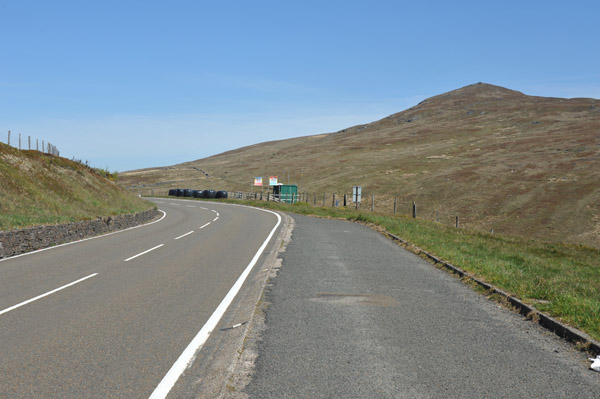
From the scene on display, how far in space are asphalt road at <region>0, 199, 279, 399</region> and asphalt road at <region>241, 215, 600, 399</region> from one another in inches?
45.3

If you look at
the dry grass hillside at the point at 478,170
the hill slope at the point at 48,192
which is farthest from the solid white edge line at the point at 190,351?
the dry grass hillside at the point at 478,170

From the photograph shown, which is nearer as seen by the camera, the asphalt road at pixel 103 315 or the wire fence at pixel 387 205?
the asphalt road at pixel 103 315

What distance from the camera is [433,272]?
1237 centimetres

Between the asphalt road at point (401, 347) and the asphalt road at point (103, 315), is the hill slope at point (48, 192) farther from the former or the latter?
the asphalt road at point (401, 347)

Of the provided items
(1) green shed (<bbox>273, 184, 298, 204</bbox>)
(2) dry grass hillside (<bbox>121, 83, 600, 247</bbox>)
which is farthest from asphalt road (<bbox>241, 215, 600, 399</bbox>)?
(1) green shed (<bbox>273, 184, 298, 204</bbox>)

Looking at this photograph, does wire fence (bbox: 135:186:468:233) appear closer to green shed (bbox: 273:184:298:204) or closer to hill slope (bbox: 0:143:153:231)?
green shed (bbox: 273:184:298:204)

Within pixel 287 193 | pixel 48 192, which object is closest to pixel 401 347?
pixel 48 192

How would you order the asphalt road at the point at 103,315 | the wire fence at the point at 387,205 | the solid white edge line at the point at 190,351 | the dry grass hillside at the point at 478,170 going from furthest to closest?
the wire fence at the point at 387,205, the dry grass hillside at the point at 478,170, the asphalt road at the point at 103,315, the solid white edge line at the point at 190,351

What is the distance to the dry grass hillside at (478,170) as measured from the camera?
4662 cm

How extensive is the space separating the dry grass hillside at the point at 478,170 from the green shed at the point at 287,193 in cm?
365

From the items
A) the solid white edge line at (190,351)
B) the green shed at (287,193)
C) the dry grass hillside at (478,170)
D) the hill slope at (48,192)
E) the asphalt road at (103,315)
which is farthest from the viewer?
the green shed at (287,193)

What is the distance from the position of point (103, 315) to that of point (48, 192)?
24.7 m

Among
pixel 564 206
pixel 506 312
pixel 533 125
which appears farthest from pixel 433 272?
pixel 533 125

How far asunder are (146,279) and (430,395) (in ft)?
25.3
